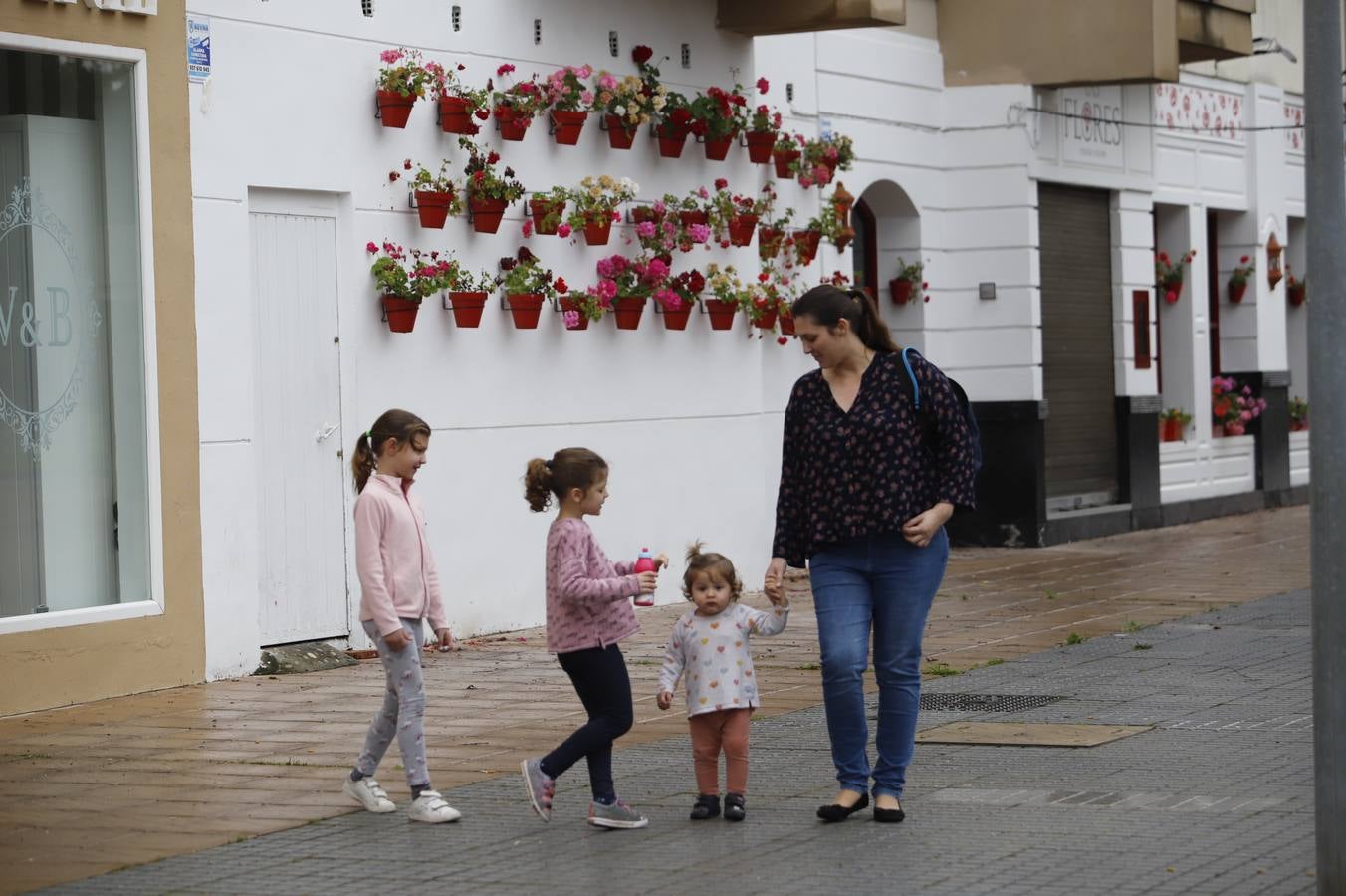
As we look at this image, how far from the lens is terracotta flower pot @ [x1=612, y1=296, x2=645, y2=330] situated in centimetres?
1471

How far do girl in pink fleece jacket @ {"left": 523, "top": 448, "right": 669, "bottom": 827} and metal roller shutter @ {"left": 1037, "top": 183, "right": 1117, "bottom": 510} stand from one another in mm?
12822

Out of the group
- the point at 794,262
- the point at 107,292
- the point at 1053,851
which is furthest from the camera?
the point at 794,262

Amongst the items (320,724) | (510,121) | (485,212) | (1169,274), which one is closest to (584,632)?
(320,724)

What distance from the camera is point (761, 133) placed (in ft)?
52.8

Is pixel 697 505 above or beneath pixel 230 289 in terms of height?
beneath

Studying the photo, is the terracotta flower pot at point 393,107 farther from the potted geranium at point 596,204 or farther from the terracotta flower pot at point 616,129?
the terracotta flower pot at point 616,129

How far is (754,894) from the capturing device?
6457 millimetres

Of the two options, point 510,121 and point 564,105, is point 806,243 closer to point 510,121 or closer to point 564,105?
point 564,105

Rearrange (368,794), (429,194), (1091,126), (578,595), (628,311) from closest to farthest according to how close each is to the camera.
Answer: (578,595) < (368,794) < (429,194) < (628,311) < (1091,126)

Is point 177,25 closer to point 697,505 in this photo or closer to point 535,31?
point 535,31

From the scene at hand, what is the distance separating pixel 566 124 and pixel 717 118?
1.68 metres

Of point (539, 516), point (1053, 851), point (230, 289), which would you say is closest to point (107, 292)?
point (230, 289)

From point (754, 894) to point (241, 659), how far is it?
5968mm

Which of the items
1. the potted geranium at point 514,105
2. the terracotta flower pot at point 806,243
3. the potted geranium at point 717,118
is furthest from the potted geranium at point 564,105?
the terracotta flower pot at point 806,243
